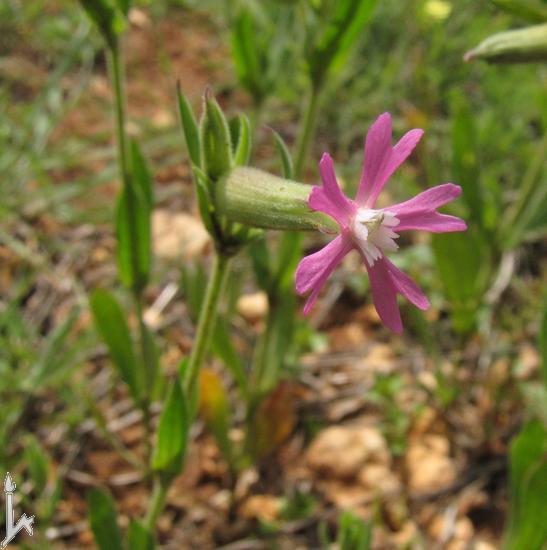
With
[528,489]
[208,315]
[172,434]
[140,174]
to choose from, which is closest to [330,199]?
[208,315]

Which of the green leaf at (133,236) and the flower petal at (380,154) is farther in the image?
the green leaf at (133,236)

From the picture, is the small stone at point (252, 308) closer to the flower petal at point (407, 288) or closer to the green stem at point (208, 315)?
the green stem at point (208, 315)

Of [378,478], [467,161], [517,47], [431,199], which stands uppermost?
[517,47]

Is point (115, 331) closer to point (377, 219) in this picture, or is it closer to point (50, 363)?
point (50, 363)

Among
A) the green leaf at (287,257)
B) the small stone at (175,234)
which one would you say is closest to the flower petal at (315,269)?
the green leaf at (287,257)

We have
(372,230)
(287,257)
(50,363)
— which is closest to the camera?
(372,230)

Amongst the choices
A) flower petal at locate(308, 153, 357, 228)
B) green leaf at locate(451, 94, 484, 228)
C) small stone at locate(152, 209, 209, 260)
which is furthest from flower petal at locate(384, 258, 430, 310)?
small stone at locate(152, 209, 209, 260)
